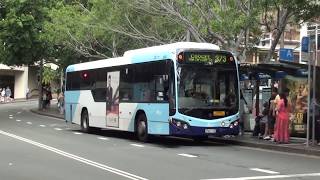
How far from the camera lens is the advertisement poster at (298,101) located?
67.1 ft

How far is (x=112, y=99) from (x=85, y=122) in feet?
11.6

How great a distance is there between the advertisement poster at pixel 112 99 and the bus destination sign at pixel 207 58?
13.4 feet

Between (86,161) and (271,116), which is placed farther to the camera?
(271,116)

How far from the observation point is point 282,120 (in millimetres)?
18828

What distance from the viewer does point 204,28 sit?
24.5 m

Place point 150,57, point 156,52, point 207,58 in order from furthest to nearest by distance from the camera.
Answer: point 150,57 < point 156,52 < point 207,58

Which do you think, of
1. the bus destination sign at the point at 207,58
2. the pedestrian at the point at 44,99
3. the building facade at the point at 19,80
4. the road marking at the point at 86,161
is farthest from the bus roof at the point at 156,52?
the building facade at the point at 19,80

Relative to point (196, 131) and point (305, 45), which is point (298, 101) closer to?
point (305, 45)

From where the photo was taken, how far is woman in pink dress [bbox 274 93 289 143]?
1873 centimetres

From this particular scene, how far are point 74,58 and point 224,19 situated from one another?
70.0 ft

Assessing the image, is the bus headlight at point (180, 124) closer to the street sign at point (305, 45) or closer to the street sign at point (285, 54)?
the street sign at point (305, 45)

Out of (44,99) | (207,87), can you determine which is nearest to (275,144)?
(207,87)

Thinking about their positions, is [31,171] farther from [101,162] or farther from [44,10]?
[44,10]

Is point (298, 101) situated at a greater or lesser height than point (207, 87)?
lesser
